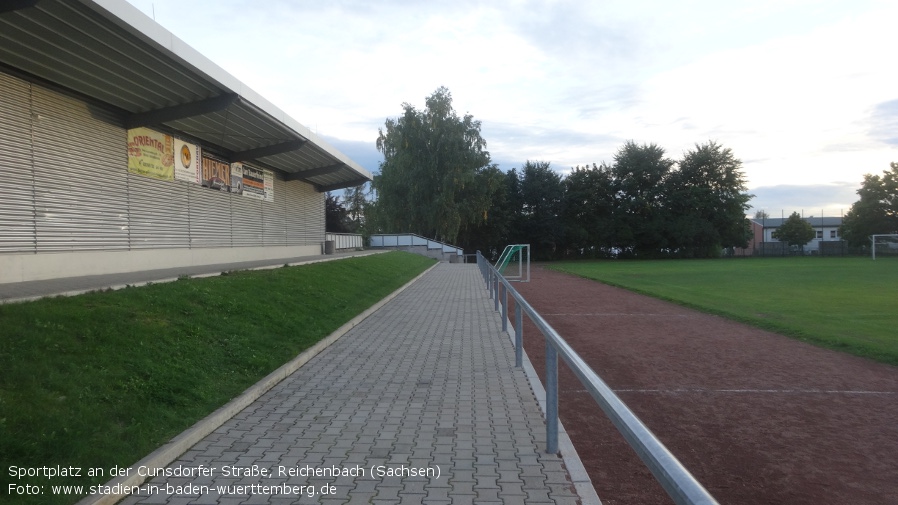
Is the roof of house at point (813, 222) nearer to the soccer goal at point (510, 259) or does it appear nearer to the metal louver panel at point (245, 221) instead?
the soccer goal at point (510, 259)

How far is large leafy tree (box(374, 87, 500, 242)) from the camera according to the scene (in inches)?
1938

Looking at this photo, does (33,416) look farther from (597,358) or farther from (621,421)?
(597,358)

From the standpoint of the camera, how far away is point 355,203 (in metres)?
78.9

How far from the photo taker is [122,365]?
598cm

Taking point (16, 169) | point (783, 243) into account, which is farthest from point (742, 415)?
point (783, 243)

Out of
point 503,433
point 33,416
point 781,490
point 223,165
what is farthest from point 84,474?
point 223,165

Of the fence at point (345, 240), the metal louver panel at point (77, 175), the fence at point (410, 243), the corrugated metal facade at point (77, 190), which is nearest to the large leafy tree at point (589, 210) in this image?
the fence at point (410, 243)

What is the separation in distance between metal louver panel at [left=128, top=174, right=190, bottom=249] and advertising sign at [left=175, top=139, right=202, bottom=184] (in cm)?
26

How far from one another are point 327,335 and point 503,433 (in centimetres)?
560

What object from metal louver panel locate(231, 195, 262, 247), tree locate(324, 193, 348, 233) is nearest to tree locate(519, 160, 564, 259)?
tree locate(324, 193, 348, 233)

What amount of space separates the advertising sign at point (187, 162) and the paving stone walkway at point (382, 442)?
431 inches

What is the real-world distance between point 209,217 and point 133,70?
7921 mm

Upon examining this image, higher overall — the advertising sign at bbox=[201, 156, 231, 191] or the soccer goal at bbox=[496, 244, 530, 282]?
the advertising sign at bbox=[201, 156, 231, 191]

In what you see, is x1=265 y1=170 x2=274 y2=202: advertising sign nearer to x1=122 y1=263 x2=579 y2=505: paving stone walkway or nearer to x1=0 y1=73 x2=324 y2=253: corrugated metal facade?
x1=0 y1=73 x2=324 y2=253: corrugated metal facade
